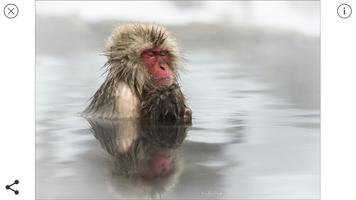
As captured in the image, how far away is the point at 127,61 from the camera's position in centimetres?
275

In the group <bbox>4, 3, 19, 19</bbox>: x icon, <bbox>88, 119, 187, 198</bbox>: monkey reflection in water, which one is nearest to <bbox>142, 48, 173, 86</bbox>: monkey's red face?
<bbox>88, 119, 187, 198</bbox>: monkey reflection in water

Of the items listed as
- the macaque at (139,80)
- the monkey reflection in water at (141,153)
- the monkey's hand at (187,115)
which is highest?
the macaque at (139,80)

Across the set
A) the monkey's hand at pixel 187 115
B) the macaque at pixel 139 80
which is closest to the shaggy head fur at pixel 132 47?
the macaque at pixel 139 80

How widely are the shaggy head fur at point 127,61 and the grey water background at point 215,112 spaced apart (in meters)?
0.03

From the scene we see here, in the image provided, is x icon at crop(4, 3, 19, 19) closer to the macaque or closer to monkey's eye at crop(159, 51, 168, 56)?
the macaque

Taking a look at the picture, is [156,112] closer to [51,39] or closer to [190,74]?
[190,74]

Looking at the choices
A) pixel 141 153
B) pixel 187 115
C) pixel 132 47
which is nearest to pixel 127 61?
pixel 132 47

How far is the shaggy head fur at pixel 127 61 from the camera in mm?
2729

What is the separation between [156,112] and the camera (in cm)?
270

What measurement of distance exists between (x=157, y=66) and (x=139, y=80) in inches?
2.7

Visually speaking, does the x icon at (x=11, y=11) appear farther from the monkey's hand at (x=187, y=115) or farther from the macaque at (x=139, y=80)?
the monkey's hand at (x=187, y=115)

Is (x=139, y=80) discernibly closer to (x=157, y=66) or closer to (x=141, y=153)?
(x=157, y=66)
